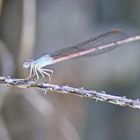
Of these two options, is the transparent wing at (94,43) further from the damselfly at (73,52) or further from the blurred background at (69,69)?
the blurred background at (69,69)

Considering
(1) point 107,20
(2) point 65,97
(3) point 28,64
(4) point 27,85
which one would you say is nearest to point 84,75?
(2) point 65,97

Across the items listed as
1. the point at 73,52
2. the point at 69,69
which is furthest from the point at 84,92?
the point at 69,69

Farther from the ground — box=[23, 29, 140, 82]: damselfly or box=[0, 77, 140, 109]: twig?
box=[23, 29, 140, 82]: damselfly

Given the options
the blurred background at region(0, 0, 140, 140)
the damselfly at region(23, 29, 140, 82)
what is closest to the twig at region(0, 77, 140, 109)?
the damselfly at region(23, 29, 140, 82)

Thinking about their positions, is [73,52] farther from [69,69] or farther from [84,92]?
[69,69]

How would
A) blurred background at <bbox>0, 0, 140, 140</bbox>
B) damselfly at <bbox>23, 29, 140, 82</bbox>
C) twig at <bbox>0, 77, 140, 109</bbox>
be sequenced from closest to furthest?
1. twig at <bbox>0, 77, 140, 109</bbox>
2. damselfly at <bbox>23, 29, 140, 82</bbox>
3. blurred background at <bbox>0, 0, 140, 140</bbox>

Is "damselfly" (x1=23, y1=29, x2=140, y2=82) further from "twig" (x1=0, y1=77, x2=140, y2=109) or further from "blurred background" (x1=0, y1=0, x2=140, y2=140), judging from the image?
"blurred background" (x1=0, y1=0, x2=140, y2=140)

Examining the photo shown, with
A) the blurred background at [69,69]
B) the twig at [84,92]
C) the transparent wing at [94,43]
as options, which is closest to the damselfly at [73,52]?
the transparent wing at [94,43]

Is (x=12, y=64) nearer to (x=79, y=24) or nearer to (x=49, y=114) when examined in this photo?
(x=49, y=114)
